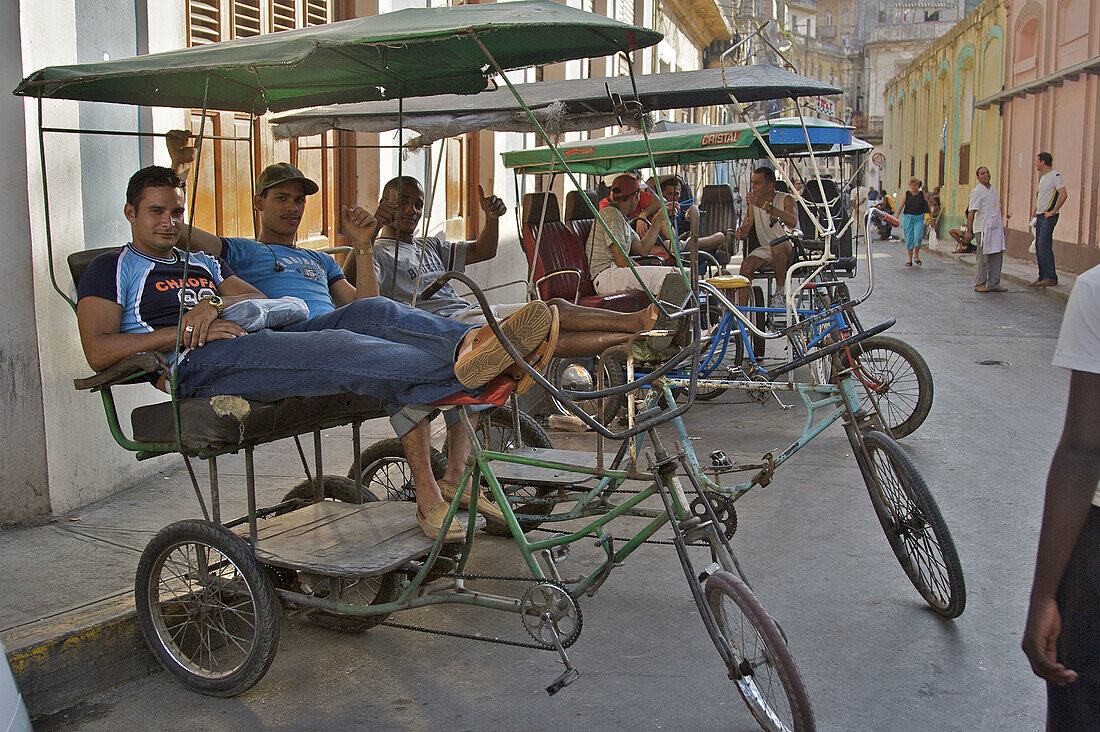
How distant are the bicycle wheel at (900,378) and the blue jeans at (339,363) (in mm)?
3910

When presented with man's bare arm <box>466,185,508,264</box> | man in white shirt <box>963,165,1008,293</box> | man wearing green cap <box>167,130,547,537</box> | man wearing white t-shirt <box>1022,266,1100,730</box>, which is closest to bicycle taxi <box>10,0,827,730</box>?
man wearing green cap <box>167,130,547,537</box>

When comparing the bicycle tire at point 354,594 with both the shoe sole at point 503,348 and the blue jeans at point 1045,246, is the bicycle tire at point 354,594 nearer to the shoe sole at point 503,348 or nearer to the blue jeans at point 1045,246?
the shoe sole at point 503,348

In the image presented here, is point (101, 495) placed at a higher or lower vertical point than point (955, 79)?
lower

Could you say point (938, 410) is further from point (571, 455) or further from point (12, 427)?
point (12, 427)

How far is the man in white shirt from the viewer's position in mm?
16641

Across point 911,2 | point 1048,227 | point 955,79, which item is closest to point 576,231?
point 1048,227

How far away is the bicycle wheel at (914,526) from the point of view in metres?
3.95

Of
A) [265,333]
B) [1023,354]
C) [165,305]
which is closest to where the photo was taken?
[265,333]

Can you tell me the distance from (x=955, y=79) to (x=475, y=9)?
34265mm

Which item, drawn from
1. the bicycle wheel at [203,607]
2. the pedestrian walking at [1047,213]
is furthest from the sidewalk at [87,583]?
the pedestrian walking at [1047,213]

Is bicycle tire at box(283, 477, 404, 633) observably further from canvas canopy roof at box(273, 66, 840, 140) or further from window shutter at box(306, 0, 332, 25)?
window shutter at box(306, 0, 332, 25)

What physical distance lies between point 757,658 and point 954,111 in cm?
3503

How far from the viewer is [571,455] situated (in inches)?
187

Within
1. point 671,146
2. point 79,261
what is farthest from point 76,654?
point 671,146
